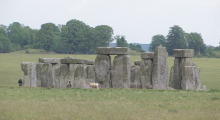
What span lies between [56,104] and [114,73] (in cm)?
1010

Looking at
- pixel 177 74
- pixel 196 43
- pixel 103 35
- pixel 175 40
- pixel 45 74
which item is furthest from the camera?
pixel 103 35

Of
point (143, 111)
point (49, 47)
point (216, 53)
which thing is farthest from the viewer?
point (49, 47)

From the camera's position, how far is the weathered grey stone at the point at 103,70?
31.4 meters

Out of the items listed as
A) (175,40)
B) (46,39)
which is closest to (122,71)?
(175,40)

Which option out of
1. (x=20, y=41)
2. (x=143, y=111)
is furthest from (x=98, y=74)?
(x=20, y=41)

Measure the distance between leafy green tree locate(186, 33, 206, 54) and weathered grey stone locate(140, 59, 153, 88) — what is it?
2709 inches

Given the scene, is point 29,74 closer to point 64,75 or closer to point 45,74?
point 45,74

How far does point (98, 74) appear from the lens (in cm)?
3159

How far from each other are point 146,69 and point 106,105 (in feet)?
35.1

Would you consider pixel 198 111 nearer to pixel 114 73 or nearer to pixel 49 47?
pixel 114 73

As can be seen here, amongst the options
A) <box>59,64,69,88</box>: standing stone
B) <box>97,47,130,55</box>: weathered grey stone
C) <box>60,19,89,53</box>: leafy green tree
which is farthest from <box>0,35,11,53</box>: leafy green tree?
<box>97,47,130,55</box>: weathered grey stone

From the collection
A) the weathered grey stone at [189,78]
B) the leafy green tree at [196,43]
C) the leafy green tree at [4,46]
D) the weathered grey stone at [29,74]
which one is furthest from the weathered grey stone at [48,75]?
the leafy green tree at [4,46]

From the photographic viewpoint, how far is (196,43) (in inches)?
4063

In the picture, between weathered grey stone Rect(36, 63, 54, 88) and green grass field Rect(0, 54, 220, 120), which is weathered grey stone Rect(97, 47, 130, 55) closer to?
weathered grey stone Rect(36, 63, 54, 88)
